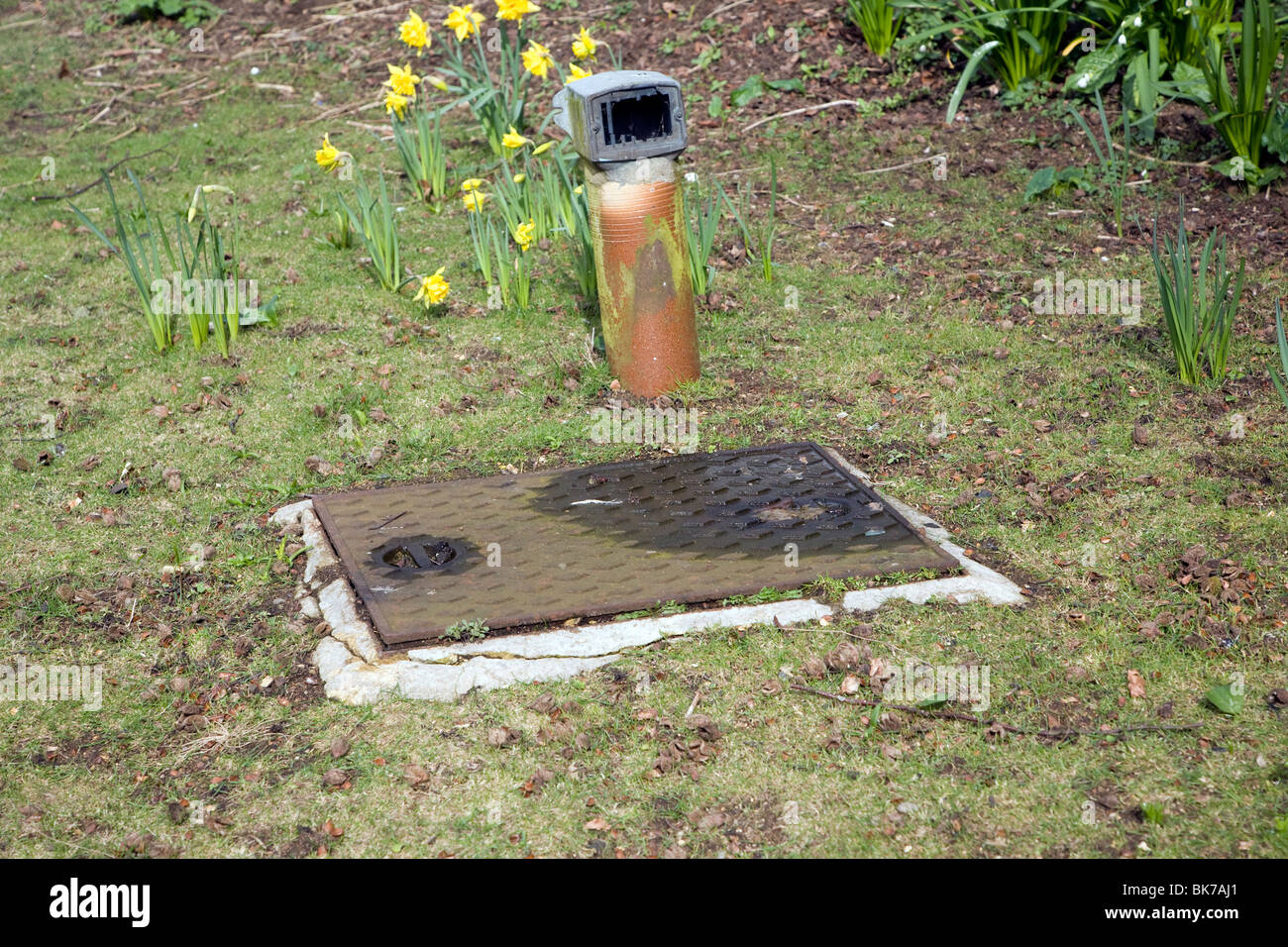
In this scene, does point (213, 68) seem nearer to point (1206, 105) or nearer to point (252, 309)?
point (252, 309)

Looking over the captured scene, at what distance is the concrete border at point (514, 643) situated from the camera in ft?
10.8

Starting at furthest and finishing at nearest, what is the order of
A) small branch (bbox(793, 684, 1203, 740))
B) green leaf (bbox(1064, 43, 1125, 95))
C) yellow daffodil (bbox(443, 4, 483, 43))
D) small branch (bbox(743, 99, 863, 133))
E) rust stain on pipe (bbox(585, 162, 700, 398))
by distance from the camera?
small branch (bbox(743, 99, 863, 133)) < green leaf (bbox(1064, 43, 1125, 95)) < yellow daffodil (bbox(443, 4, 483, 43)) < rust stain on pipe (bbox(585, 162, 700, 398)) < small branch (bbox(793, 684, 1203, 740))

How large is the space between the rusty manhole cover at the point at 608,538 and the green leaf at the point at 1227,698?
0.82 meters

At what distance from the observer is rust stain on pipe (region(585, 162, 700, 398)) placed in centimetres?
441

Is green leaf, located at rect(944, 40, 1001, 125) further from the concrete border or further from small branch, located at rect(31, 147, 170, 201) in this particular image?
small branch, located at rect(31, 147, 170, 201)

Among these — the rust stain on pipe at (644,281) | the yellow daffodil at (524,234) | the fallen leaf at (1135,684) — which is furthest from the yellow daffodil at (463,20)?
the fallen leaf at (1135,684)

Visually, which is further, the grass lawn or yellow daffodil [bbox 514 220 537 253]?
yellow daffodil [bbox 514 220 537 253]

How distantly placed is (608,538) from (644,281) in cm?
115

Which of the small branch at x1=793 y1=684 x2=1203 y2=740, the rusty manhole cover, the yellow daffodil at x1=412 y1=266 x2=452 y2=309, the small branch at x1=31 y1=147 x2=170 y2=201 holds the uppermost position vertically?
the small branch at x1=31 y1=147 x2=170 y2=201

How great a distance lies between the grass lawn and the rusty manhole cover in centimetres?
21

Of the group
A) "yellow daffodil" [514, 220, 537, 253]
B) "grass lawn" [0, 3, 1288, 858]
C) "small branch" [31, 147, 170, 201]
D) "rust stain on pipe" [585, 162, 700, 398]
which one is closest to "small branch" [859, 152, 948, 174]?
"grass lawn" [0, 3, 1288, 858]

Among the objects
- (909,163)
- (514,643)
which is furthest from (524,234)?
(514,643)

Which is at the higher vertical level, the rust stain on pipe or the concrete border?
the rust stain on pipe

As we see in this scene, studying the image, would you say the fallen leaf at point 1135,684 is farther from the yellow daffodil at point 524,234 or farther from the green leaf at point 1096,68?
the green leaf at point 1096,68
